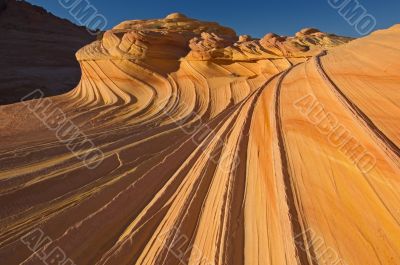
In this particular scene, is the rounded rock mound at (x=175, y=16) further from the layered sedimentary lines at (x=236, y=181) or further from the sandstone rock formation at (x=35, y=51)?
the layered sedimentary lines at (x=236, y=181)

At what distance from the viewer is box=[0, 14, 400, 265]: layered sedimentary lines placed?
2.10m

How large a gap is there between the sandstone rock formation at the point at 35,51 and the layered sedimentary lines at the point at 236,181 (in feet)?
37.4

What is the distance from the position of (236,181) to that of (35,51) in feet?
75.6

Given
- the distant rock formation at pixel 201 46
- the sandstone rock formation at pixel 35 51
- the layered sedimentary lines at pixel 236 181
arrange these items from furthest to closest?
1. the sandstone rock formation at pixel 35 51
2. the distant rock formation at pixel 201 46
3. the layered sedimentary lines at pixel 236 181

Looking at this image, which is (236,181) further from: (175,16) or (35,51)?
(35,51)

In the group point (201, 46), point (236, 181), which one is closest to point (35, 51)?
point (201, 46)

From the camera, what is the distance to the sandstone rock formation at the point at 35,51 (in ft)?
51.6

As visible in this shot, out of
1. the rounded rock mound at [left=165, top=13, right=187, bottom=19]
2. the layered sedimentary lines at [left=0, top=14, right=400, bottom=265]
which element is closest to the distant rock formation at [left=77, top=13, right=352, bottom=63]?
the layered sedimentary lines at [left=0, top=14, right=400, bottom=265]

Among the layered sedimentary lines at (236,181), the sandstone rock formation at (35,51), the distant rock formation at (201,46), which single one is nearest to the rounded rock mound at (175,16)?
the distant rock formation at (201,46)

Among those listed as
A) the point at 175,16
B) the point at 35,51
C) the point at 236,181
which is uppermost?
the point at 175,16

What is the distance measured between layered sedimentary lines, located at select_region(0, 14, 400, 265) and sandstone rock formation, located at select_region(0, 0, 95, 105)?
11385 millimetres

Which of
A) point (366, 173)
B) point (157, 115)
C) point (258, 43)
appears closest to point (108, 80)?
point (157, 115)

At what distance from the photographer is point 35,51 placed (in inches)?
864

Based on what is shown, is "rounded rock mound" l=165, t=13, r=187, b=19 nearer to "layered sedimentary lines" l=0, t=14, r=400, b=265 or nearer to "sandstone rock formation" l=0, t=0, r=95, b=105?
"sandstone rock formation" l=0, t=0, r=95, b=105
